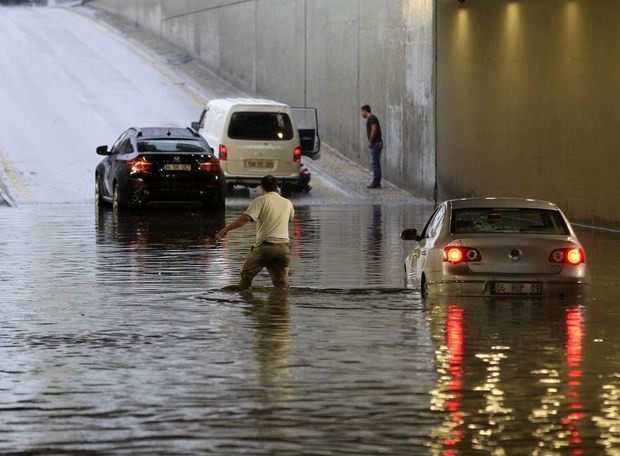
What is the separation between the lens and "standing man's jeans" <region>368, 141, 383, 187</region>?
37.4m

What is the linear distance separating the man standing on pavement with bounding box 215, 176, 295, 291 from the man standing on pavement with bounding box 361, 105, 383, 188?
825 inches

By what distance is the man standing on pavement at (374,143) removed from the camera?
Answer: 123 ft

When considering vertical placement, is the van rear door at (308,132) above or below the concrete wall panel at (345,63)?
below

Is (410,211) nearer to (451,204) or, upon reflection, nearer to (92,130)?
(92,130)

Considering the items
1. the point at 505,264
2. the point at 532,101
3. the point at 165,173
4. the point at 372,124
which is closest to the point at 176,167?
the point at 165,173

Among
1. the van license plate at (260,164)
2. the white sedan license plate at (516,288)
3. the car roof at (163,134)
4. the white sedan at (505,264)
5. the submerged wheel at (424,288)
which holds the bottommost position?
the van license plate at (260,164)

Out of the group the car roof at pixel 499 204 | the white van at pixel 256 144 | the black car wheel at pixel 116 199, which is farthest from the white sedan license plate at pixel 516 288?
the white van at pixel 256 144

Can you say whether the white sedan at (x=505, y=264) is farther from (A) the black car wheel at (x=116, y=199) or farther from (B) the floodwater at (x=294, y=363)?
(A) the black car wheel at (x=116, y=199)

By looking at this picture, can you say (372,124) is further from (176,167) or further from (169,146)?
(176,167)

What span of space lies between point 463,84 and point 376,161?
360 cm

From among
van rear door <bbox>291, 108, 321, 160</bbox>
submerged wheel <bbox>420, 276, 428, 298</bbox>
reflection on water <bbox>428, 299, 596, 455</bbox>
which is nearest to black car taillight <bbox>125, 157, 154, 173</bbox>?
van rear door <bbox>291, 108, 321, 160</bbox>

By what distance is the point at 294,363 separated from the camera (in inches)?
457

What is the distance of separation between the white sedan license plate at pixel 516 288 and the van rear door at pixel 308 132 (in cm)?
2234

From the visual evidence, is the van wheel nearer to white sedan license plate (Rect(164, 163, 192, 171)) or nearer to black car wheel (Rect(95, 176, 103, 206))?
black car wheel (Rect(95, 176, 103, 206))
